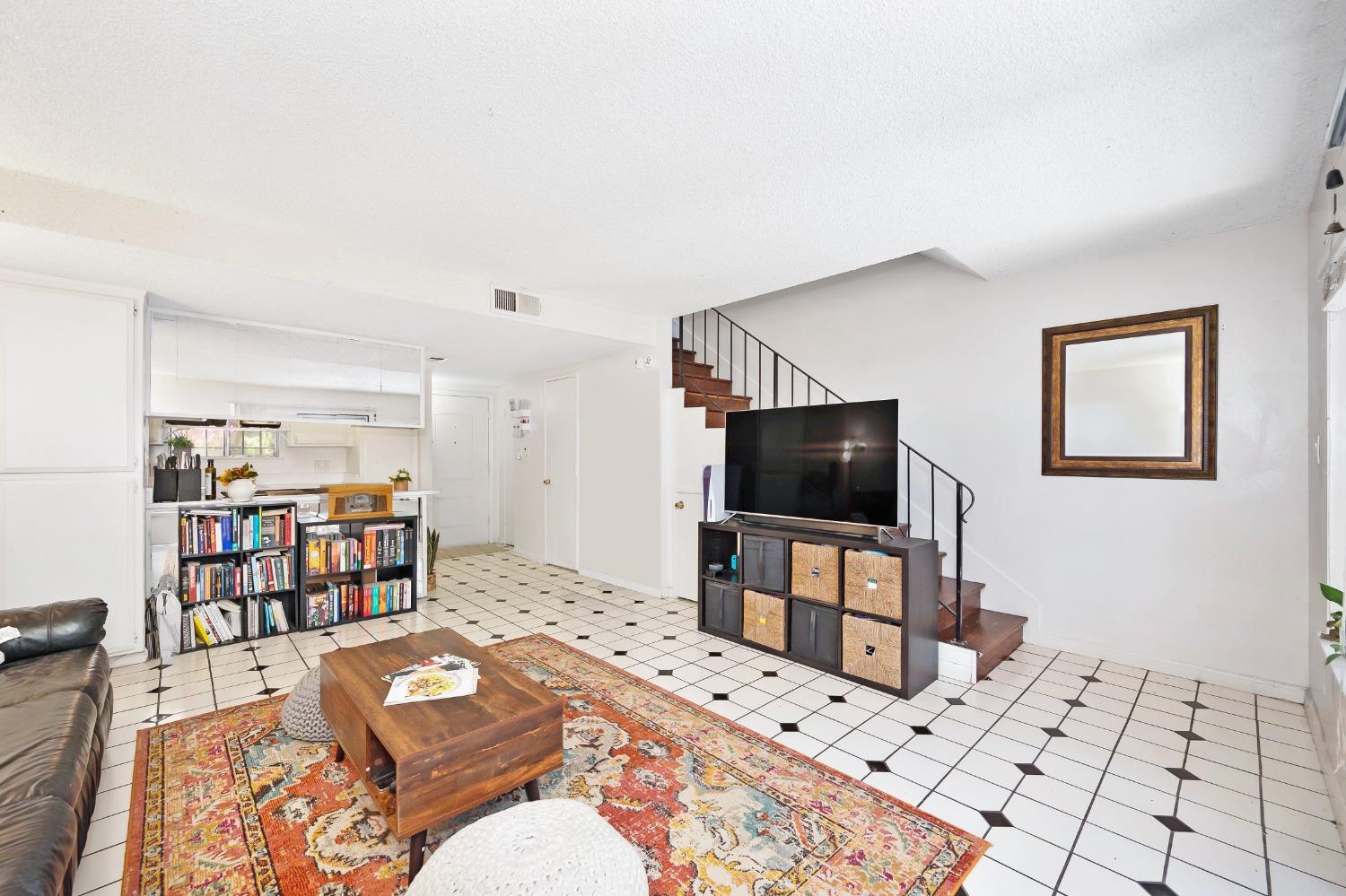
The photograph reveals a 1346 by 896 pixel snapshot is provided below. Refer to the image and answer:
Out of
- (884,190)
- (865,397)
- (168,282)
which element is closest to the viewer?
(884,190)

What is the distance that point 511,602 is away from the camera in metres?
4.99

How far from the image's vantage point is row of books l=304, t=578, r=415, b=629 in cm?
429

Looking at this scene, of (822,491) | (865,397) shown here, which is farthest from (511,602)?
(865,397)

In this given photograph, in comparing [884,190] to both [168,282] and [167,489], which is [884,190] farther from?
[167,489]

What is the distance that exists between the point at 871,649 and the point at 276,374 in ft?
15.3

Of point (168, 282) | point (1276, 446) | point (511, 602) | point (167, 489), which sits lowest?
point (511, 602)

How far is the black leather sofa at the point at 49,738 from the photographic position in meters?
1.34

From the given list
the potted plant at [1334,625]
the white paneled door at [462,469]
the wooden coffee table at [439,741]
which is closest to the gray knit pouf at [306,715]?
the wooden coffee table at [439,741]

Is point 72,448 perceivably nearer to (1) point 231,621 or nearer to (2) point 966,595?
(1) point 231,621

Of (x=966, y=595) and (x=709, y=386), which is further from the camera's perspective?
(x=709, y=386)

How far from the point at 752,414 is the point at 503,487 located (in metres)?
4.95

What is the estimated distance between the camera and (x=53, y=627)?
254cm

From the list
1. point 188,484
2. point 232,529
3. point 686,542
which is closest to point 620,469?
point 686,542

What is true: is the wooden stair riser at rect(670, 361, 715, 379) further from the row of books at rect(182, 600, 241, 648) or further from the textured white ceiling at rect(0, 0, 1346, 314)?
the row of books at rect(182, 600, 241, 648)
